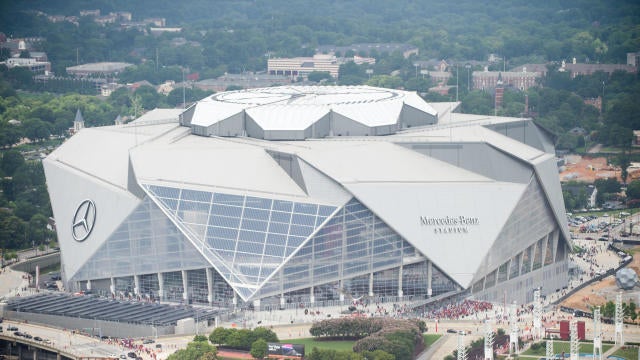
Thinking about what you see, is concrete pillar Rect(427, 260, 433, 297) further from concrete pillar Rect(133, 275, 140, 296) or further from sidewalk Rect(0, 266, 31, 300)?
sidewalk Rect(0, 266, 31, 300)

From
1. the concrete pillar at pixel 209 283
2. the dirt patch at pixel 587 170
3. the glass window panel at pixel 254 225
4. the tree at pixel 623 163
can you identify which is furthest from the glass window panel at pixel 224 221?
the tree at pixel 623 163

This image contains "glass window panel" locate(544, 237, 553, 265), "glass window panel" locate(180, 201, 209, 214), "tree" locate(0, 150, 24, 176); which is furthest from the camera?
"tree" locate(0, 150, 24, 176)

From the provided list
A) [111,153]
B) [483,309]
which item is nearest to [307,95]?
[111,153]

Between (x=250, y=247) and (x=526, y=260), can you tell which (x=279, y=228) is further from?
(x=526, y=260)

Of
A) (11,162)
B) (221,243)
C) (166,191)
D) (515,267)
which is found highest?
(166,191)

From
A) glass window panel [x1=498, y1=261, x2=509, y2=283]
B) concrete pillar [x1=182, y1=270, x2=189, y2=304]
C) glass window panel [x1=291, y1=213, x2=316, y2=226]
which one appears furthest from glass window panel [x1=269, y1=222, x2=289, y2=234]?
glass window panel [x1=498, y1=261, x2=509, y2=283]

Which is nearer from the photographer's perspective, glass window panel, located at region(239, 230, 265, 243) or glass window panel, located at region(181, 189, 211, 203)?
glass window panel, located at region(239, 230, 265, 243)

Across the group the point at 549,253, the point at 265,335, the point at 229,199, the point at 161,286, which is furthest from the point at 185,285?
the point at 549,253
